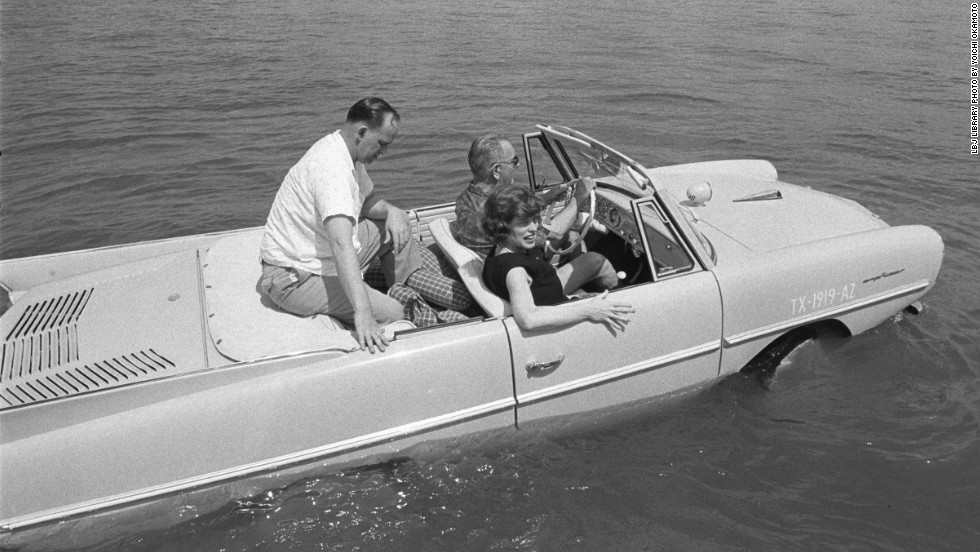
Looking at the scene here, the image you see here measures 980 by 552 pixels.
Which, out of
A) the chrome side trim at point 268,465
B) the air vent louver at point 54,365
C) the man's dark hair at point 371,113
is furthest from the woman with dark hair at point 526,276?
the air vent louver at point 54,365

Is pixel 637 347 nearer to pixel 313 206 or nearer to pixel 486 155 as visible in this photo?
pixel 486 155

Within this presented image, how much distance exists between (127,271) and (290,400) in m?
1.58

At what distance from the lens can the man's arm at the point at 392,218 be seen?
414cm

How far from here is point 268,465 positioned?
135 inches

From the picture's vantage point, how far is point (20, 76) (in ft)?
38.2

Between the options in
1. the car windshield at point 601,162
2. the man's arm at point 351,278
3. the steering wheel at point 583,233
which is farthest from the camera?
the car windshield at point 601,162

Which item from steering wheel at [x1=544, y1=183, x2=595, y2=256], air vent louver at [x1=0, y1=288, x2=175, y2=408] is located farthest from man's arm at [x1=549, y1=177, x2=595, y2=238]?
air vent louver at [x1=0, y1=288, x2=175, y2=408]

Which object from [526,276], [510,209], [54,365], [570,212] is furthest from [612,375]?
[54,365]

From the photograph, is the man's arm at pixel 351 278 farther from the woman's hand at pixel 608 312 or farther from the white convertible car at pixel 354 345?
the woman's hand at pixel 608 312

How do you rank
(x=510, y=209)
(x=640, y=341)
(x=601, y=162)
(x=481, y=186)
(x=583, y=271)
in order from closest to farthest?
(x=510, y=209)
(x=640, y=341)
(x=583, y=271)
(x=481, y=186)
(x=601, y=162)

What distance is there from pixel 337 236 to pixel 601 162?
1.70m

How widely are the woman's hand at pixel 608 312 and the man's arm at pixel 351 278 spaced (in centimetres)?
101

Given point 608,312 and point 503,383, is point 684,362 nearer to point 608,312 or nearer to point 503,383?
point 608,312

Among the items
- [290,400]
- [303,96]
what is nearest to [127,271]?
[290,400]
